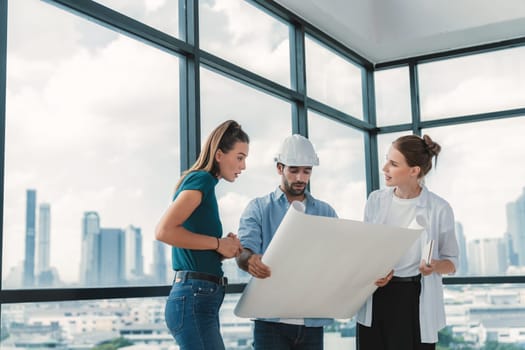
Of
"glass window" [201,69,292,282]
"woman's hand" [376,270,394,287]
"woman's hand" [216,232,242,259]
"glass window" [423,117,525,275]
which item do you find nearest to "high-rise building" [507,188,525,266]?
"glass window" [423,117,525,275]

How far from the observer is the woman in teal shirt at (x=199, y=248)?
211 cm

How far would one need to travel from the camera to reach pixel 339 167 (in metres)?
4.74

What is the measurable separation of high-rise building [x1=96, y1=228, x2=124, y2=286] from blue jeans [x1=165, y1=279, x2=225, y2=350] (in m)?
0.62

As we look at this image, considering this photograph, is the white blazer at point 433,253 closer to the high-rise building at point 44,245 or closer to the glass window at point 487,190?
the high-rise building at point 44,245

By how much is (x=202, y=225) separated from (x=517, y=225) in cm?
311

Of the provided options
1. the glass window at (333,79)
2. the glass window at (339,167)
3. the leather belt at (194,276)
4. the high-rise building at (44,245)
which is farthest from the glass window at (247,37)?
the leather belt at (194,276)

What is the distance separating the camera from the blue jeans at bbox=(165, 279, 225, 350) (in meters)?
2.12

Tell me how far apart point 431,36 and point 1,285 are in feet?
10.8

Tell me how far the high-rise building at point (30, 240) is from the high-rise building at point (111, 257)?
30cm

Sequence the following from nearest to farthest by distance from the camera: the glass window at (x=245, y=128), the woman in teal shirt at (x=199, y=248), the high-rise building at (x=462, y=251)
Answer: the woman in teal shirt at (x=199, y=248) < the glass window at (x=245, y=128) < the high-rise building at (x=462, y=251)

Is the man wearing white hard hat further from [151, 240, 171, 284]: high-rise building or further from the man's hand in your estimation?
[151, 240, 171, 284]: high-rise building

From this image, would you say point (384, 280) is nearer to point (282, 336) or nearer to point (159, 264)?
point (282, 336)

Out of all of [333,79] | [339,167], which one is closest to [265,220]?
[339,167]

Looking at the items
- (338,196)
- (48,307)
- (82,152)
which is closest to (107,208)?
(82,152)
